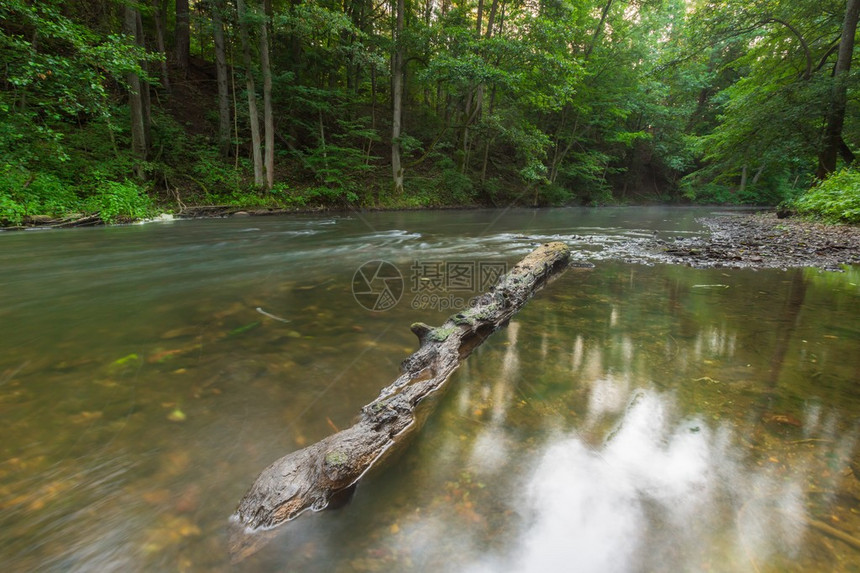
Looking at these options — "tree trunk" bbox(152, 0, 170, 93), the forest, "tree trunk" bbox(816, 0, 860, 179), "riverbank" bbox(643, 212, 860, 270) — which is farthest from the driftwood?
"tree trunk" bbox(152, 0, 170, 93)

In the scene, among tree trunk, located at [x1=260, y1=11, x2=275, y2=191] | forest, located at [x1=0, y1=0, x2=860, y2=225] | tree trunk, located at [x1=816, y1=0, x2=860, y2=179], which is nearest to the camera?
forest, located at [x1=0, y1=0, x2=860, y2=225]

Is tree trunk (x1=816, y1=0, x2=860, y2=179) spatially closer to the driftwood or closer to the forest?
the forest

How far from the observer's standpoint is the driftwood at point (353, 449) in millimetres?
1350

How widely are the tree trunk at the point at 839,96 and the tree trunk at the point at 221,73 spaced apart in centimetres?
1804

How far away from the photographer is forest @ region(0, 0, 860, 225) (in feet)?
29.2

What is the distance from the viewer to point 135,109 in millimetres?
10820

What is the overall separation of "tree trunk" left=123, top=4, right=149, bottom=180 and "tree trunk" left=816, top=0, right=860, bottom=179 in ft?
62.8

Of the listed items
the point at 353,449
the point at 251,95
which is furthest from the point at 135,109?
the point at 353,449

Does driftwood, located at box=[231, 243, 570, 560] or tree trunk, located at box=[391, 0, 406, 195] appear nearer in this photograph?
driftwood, located at box=[231, 243, 570, 560]

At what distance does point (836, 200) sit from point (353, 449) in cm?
1307

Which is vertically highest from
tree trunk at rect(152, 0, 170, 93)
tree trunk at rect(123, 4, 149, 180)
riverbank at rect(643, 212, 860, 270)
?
tree trunk at rect(152, 0, 170, 93)

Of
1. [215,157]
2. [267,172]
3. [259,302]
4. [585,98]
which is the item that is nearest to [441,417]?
[259,302]

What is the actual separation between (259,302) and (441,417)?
112 inches

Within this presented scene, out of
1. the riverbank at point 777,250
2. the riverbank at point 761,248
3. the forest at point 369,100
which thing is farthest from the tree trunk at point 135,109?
the riverbank at point 777,250
